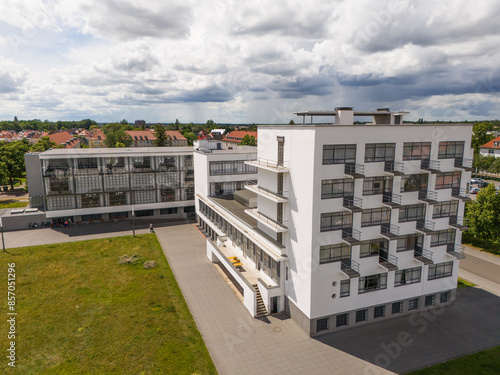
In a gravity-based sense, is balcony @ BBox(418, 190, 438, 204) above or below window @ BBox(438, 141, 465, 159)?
below

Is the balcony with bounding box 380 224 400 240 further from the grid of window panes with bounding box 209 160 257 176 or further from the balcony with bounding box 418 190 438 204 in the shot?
the grid of window panes with bounding box 209 160 257 176

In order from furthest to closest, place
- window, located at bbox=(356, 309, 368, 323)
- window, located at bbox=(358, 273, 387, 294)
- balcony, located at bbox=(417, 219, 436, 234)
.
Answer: balcony, located at bbox=(417, 219, 436, 234), window, located at bbox=(356, 309, 368, 323), window, located at bbox=(358, 273, 387, 294)

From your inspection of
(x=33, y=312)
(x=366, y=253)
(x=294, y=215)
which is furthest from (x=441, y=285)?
(x=33, y=312)

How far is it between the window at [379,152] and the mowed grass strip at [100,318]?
20963 millimetres

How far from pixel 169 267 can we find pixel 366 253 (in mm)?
24843

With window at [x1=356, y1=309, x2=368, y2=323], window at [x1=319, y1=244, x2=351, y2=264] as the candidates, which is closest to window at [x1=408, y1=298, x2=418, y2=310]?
window at [x1=356, y1=309, x2=368, y2=323]

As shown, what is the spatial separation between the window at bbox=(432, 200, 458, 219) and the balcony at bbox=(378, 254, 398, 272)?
5.73m

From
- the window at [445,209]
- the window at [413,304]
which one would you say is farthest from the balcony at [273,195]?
the window at [413,304]

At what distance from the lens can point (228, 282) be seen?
124 feet

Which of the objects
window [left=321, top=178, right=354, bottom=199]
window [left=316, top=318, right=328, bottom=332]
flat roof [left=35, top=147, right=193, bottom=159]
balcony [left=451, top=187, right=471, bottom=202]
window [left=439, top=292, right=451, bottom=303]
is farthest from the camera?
flat roof [left=35, top=147, right=193, bottom=159]

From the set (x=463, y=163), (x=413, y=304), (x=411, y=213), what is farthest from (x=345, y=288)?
(x=463, y=163)

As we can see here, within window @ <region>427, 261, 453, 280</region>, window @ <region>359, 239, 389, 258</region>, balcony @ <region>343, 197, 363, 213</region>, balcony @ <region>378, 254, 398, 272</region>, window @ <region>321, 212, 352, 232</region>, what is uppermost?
balcony @ <region>343, 197, 363, 213</region>

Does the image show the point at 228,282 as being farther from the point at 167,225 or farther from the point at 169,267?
the point at 167,225

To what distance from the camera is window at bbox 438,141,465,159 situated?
29.9 meters
